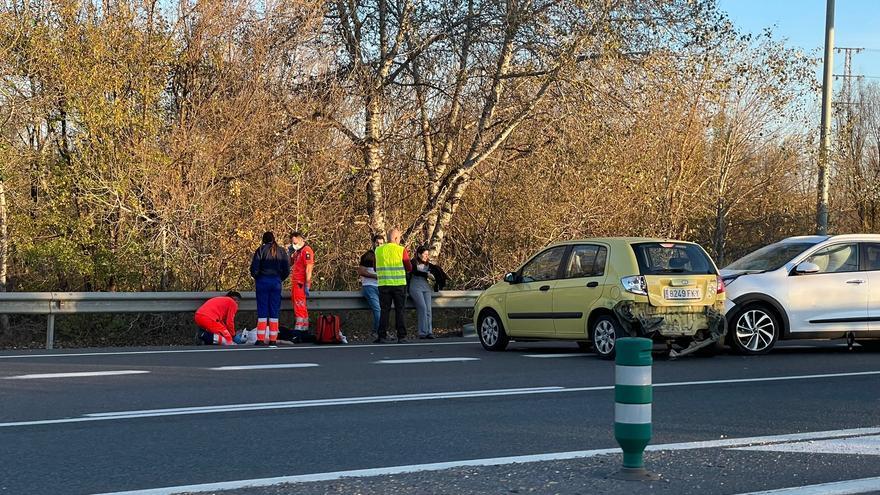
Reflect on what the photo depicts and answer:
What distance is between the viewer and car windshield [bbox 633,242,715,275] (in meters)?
13.8

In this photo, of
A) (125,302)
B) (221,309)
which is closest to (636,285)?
(221,309)

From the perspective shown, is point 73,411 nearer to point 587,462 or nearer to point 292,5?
point 587,462

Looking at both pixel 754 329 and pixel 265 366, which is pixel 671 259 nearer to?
pixel 754 329

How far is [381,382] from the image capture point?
11211 millimetres

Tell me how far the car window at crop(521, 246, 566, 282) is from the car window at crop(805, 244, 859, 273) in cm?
341

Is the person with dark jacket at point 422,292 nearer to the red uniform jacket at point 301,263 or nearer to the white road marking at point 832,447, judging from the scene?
the red uniform jacket at point 301,263

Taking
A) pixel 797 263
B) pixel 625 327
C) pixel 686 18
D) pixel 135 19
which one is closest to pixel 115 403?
pixel 625 327

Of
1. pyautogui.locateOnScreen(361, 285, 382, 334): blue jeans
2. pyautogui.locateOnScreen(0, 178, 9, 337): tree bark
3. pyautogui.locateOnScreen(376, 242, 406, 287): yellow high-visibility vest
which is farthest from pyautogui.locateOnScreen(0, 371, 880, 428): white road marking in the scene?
pyautogui.locateOnScreen(0, 178, 9, 337): tree bark

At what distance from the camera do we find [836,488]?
20.2 feet

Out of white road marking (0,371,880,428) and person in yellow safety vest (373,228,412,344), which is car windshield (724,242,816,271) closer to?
white road marking (0,371,880,428)

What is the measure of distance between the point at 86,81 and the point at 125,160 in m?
1.46

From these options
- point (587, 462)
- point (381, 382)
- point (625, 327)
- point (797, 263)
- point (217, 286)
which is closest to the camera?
point (587, 462)

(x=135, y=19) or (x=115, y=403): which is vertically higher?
(x=135, y=19)

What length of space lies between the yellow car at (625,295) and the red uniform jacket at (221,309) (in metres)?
4.80
